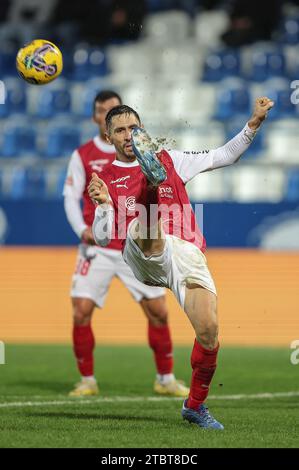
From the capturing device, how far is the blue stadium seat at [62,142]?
17391 mm

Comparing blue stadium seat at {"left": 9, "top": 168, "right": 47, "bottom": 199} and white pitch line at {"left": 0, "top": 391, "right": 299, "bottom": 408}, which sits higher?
blue stadium seat at {"left": 9, "top": 168, "right": 47, "bottom": 199}

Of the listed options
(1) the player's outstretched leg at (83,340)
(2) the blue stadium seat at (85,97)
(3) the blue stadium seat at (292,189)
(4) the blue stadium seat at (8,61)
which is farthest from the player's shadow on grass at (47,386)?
(4) the blue stadium seat at (8,61)

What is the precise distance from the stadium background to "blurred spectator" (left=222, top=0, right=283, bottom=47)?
0.02m

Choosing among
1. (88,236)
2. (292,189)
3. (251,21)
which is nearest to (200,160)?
(88,236)

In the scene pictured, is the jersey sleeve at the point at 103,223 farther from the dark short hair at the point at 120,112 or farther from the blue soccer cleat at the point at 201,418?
the blue soccer cleat at the point at 201,418

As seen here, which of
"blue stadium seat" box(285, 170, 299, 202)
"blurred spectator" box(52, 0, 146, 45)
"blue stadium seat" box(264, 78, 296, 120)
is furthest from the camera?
"blurred spectator" box(52, 0, 146, 45)

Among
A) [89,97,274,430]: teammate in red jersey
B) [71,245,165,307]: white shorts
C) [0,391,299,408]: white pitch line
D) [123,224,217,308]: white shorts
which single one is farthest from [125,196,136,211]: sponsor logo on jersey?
[71,245,165,307]: white shorts

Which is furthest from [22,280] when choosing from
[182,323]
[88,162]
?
[88,162]

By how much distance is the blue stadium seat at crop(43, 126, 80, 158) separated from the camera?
685 inches

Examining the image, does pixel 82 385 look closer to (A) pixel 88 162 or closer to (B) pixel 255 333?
(A) pixel 88 162

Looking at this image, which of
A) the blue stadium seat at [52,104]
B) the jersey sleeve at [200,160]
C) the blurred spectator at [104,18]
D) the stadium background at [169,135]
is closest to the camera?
the jersey sleeve at [200,160]

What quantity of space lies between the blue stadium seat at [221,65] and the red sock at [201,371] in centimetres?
1183

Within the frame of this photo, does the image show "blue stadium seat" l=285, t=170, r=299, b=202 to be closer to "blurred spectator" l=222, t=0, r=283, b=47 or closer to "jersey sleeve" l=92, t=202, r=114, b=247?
"blurred spectator" l=222, t=0, r=283, b=47

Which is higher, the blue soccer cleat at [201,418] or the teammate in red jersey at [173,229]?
the teammate in red jersey at [173,229]
